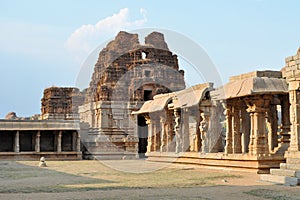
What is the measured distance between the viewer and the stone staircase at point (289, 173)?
12469mm

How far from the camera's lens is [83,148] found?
35031 millimetres

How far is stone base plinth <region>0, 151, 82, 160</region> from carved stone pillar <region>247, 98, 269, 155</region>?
1848cm

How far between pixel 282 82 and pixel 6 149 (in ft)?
76.1

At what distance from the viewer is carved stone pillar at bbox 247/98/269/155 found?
1725 cm

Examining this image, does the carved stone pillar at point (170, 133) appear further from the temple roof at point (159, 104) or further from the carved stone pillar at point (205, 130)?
the carved stone pillar at point (205, 130)

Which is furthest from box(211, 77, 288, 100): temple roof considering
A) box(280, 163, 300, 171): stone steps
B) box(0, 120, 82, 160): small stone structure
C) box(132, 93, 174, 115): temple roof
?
box(0, 120, 82, 160): small stone structure

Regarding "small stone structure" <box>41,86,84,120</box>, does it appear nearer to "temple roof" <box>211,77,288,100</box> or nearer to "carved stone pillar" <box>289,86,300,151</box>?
"temple roof" <box>211,77,288,100</box>

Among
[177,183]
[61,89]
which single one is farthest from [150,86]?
[177,183]

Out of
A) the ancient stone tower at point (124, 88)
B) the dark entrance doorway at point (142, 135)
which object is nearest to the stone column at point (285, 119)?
the ancient stone tower at point (124, 88)

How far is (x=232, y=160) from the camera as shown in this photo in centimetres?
1828

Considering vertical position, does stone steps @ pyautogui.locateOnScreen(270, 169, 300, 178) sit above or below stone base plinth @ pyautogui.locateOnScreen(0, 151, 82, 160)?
above

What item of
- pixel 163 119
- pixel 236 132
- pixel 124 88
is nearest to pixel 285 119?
pixel 236 132

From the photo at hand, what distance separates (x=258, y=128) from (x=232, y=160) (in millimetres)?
1754

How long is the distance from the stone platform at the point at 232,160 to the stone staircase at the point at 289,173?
247cm
